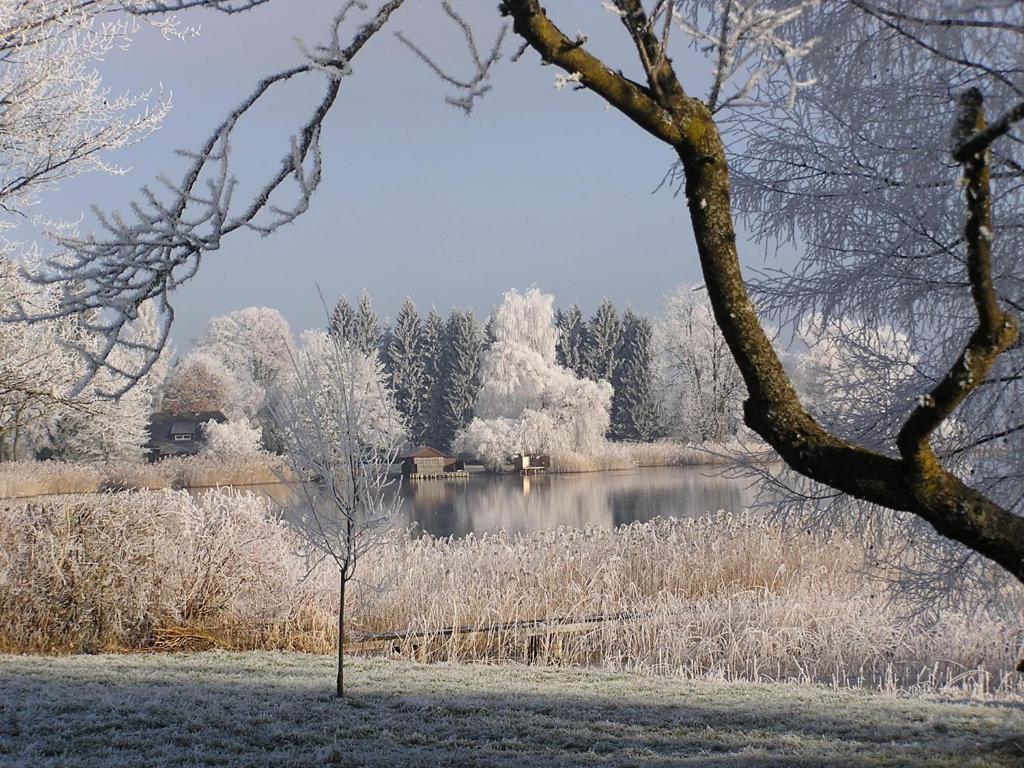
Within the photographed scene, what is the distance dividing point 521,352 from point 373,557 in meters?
30.9

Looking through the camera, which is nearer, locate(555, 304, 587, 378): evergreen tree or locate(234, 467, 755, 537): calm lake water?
locate(234, 467, 755, 537): calm lake water

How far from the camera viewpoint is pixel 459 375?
1772 inches

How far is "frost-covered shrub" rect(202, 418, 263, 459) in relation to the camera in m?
36.1

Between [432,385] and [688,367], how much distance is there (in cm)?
1402

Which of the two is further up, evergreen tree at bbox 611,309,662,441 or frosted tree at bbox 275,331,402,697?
evergreen tree at bbox 611,309,662,441

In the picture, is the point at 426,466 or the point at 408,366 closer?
the point at 426,466

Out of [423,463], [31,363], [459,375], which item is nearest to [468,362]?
[459,375]

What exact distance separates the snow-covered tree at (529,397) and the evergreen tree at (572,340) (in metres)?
2.40

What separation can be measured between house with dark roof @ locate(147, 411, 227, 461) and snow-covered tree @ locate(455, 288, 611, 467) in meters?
11.0

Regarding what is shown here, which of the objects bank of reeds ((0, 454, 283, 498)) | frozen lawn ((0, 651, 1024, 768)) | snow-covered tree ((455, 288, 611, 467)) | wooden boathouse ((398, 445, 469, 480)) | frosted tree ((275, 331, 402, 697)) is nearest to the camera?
frozen lawn ((0, 651, 1024, 768))

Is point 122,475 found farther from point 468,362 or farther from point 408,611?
point 468,362

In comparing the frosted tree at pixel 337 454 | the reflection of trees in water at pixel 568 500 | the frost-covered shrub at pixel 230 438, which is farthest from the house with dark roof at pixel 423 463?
the frosted tree at pixel 337 454

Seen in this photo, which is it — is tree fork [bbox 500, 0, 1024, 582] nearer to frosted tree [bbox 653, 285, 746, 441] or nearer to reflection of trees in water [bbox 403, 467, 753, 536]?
reflection of trees in water [bbox 403, 467, 753, 536]

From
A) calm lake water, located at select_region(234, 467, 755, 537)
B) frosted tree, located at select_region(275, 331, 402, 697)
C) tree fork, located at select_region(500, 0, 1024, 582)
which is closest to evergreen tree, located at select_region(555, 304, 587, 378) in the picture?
calm lake water, located at select_region(234, 467, 755, 537)
